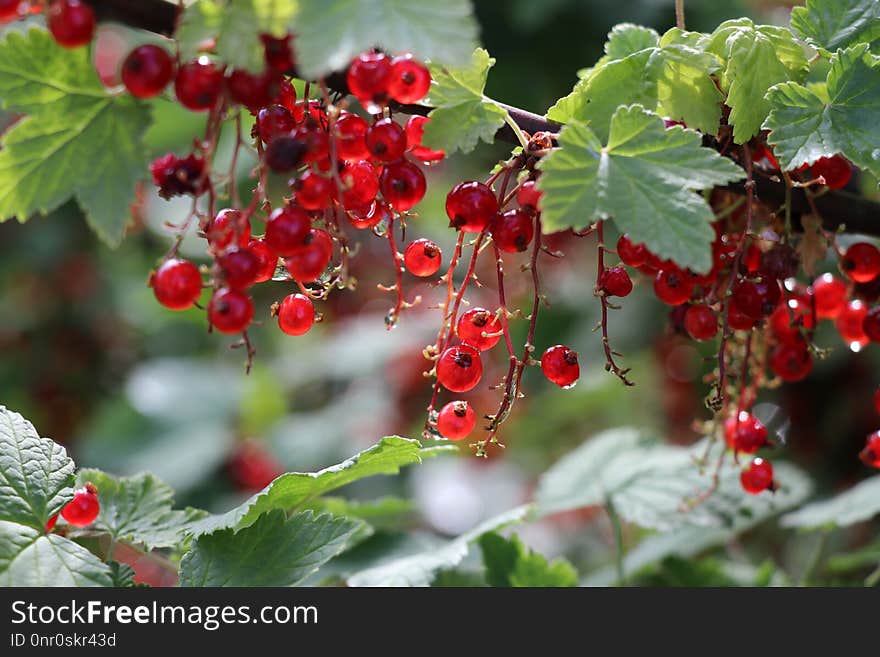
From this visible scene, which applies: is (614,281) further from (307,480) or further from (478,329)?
(307,480)

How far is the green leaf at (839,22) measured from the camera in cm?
91

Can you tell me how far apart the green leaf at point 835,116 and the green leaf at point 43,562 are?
28.6 inches

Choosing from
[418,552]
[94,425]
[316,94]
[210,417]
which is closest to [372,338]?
[210,417]

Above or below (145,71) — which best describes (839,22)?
above

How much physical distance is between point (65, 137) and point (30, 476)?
0.35 meters

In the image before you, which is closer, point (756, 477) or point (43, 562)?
point (43, 562)

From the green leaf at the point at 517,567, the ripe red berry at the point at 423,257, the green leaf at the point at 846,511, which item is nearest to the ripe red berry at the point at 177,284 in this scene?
the ripe red berry at the point at 423,257

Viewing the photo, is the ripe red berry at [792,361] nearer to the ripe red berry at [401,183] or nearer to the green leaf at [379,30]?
the ripe red berry at [401,183]

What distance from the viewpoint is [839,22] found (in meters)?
0.91

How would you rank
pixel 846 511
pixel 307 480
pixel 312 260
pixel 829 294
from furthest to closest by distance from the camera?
1. pixel 846 511
2. pixel 829 294
3. pixel 307 480
4. pixel 312 260

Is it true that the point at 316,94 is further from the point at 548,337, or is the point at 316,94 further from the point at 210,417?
the point at 210,417

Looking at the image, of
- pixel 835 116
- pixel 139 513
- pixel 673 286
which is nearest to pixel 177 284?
pixel 139 513

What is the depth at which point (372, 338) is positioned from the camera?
2.75 m
